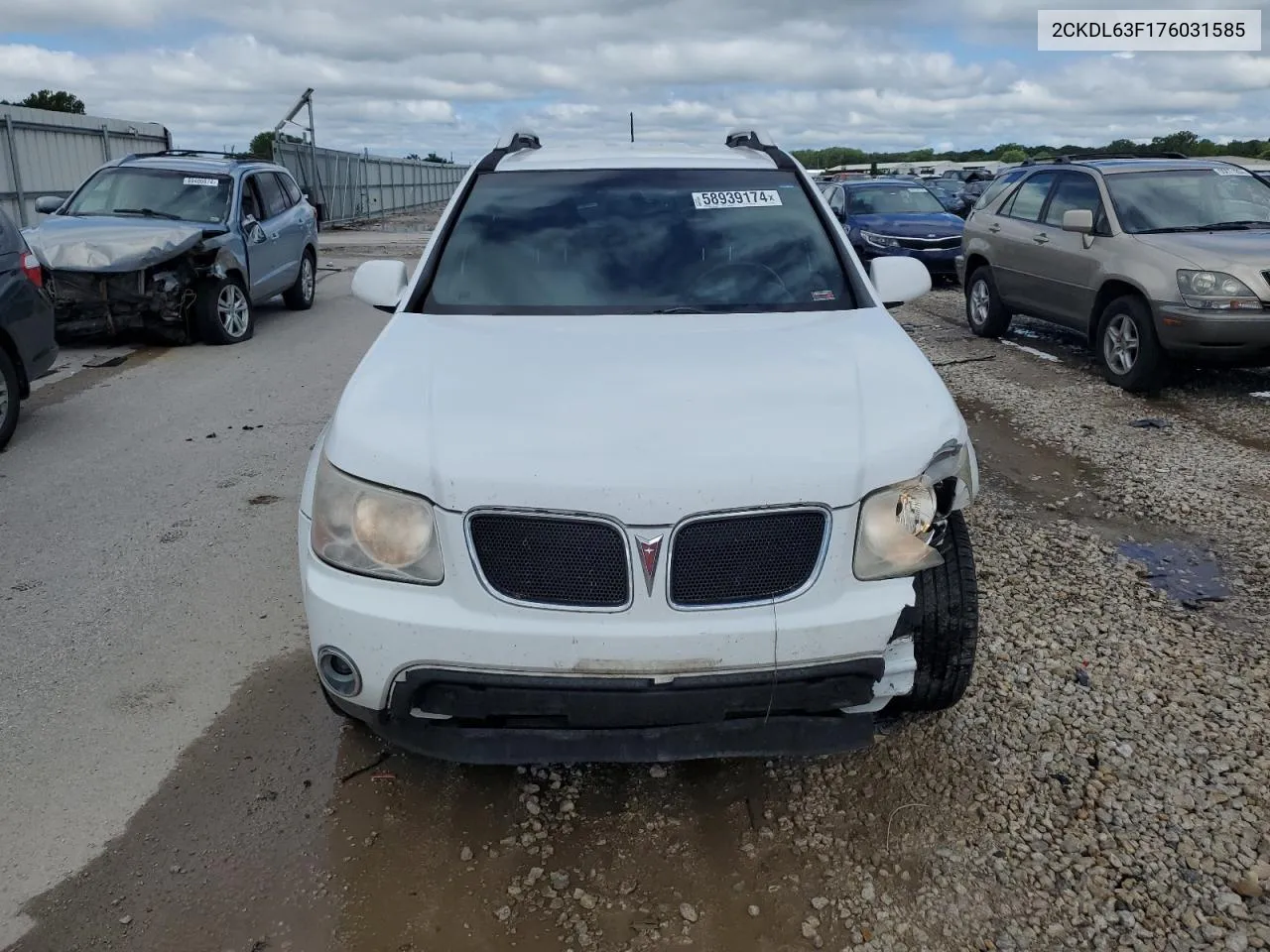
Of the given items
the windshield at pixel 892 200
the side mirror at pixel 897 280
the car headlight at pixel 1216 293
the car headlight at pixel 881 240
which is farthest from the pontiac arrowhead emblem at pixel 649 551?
the windshield at pixel 892 200

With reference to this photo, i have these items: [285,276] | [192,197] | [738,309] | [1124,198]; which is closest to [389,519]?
[738,309]

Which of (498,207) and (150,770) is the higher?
A: (498,207)

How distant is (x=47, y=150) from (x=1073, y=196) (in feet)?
61.3

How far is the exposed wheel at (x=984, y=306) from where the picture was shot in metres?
10.1

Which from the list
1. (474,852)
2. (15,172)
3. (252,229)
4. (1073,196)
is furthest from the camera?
(15,172)

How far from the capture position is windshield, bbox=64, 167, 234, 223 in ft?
33.7

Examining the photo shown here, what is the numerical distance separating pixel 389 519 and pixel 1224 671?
300 cm

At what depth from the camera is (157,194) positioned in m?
10.5

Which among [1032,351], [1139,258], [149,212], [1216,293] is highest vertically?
[149,212]

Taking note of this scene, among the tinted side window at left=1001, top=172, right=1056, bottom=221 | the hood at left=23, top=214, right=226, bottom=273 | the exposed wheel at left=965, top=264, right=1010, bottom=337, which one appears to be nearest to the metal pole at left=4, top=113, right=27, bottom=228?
the hood at left=23, top=214, right=226, bottom=273

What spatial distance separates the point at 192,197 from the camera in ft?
34.5

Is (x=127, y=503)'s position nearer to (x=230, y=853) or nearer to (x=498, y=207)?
(x=498, y=207)

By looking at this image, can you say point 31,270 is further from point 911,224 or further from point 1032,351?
point 911,224

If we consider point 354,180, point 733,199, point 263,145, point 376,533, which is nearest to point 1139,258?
point 733,199
